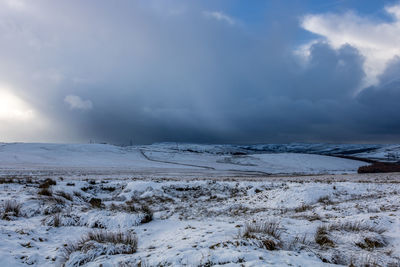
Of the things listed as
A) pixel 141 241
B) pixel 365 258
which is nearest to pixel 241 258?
pixel 365 258

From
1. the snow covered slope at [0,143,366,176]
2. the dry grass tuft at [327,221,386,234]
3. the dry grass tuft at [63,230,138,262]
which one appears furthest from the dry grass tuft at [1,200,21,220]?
the snow covered slope at [0,143,366,176]

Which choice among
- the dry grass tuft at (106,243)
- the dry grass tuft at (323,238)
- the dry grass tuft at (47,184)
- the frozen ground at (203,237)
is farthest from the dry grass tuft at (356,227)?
the dry grass tuft at (47,184)

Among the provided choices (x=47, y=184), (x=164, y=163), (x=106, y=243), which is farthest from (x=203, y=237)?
(x=164, y=163)

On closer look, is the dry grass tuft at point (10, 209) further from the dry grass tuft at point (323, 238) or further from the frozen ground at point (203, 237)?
the dry grass tuft at point (323, 238)

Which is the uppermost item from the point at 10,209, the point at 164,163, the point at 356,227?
the point at 356,227

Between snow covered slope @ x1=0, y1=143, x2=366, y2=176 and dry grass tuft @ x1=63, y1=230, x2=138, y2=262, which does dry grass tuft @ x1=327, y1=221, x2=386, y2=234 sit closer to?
dry grass tuft @ x1=63, y1=230, x2=138, y2=262

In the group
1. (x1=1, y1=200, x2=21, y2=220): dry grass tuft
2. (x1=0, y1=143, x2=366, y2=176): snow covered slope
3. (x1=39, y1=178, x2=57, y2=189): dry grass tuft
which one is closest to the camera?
(x1=1, y1=200, x2=21, y2=220): dry grass tuft

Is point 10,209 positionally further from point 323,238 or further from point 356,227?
point 356,227

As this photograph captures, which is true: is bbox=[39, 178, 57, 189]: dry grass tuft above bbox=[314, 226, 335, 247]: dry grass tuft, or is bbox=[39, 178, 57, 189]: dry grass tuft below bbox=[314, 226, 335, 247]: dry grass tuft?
below

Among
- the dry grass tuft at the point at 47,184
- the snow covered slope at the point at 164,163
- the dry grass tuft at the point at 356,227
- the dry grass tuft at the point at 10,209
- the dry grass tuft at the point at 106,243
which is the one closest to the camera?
the dry grass tuft at the point at 106,243

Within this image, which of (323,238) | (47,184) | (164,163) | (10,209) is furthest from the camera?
(164,163)

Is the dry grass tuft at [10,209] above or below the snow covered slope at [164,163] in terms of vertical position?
above

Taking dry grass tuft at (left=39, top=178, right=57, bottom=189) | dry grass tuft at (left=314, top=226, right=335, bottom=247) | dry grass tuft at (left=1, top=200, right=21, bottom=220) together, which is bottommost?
dry grass tuft at (left=39, top=178, right=57, bottom=189)

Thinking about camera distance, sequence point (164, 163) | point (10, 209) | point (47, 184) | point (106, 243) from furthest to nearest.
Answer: point (164, 163) → point (47, 184) → point (10, 209) → point (106, 243)
